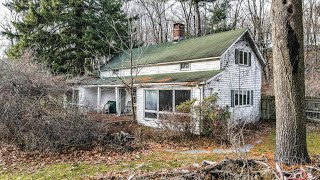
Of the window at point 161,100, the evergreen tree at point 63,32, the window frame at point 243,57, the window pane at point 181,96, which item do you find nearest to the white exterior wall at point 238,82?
the window frame at point 243,57

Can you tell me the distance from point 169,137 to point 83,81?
12021 mm

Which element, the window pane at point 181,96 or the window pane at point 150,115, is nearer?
the window pane at point 181,96

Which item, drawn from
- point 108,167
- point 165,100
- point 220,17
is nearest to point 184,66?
point 165,100

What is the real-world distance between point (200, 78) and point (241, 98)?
435cm

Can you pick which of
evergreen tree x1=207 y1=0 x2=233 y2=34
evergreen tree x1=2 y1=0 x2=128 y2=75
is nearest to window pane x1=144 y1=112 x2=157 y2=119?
evergreen tree x1=2 y1=0 x2=128 y2=75

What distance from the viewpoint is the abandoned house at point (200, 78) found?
535 inches

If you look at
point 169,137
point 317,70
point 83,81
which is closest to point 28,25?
point 83,81

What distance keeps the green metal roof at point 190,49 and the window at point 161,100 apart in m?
2.45

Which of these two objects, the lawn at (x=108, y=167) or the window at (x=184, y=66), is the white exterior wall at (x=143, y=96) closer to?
the window at (x=184, y=66)

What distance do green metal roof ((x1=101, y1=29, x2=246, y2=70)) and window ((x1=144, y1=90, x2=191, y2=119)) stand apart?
8.04 feet

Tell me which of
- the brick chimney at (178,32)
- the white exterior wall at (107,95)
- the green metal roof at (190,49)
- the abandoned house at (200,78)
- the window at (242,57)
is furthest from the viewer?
the white exterior wall at (107,95)

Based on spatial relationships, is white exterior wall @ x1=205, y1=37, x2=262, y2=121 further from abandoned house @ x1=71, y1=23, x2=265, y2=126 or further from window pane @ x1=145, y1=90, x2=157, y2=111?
window pane @ x1=145, y1=90, x2=157, y2=111

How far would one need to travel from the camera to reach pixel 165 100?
14.5 m

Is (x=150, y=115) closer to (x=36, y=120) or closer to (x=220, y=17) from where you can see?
(x=36, y=120)
